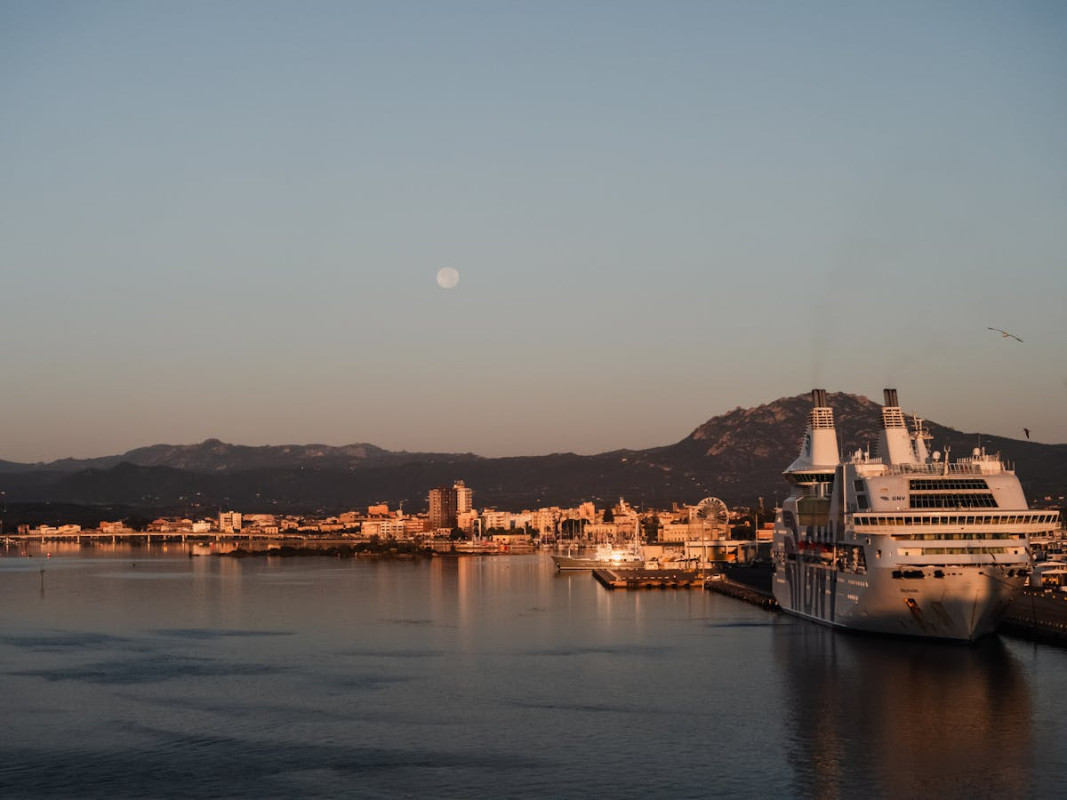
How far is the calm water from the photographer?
115 ft

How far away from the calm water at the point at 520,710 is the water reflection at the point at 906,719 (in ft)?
0.42

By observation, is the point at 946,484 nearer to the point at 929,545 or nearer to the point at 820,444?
the point at 929,545

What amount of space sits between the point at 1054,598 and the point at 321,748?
143 feet

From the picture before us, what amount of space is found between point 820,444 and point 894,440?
647cm

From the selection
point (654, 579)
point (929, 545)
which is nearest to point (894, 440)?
point (929, 545)

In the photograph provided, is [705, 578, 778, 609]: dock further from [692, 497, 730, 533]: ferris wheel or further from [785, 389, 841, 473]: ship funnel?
[692, 497, 730, 533]: ferris wheel

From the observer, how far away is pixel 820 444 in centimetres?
7088

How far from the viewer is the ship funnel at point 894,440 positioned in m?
64.4

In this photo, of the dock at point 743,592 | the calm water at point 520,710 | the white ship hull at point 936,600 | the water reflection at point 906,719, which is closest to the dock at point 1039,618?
the water reflection at point 906,719

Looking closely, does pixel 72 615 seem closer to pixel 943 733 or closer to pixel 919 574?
pixel 919 574

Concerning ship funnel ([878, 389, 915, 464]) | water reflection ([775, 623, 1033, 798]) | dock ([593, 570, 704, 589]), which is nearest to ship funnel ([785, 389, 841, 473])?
ship funnel ([878, 389, 915, 464])

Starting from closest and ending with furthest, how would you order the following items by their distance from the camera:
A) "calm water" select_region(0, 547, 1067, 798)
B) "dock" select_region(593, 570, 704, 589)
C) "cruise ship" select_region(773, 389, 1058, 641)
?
"calm water" select_region(0, 547, 1067, 798) < "cruise ship" select_region(773, 389, 1058, 641) < "dock" select_region(593, 570, 704, 589)

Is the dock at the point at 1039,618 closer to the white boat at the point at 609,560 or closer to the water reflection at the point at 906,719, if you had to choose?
the water reflection at the point at 906,719

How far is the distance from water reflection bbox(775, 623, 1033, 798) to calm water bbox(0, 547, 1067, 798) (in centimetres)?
13
